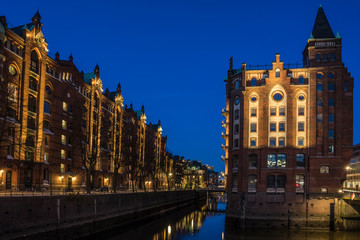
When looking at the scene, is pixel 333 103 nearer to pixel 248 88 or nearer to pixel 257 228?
pixel 248 88

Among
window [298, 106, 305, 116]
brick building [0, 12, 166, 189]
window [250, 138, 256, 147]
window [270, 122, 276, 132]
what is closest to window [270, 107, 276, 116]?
window [270, 122, 276, 132]

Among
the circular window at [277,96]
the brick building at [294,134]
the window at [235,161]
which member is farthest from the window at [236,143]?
the circular window at [277,96]

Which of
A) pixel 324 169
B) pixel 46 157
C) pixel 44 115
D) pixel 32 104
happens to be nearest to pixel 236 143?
pixel 324 169

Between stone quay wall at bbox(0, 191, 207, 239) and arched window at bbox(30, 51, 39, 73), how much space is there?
24.9m

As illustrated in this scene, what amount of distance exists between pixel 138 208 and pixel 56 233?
28.2 metres

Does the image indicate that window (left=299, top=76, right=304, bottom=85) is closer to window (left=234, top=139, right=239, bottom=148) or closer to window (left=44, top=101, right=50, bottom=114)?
window (left=234, top=139, right=239, bottom=148)

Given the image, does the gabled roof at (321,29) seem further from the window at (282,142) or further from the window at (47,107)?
the window at (47,107)

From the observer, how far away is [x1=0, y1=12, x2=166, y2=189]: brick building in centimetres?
5644

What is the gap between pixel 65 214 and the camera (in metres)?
43.2

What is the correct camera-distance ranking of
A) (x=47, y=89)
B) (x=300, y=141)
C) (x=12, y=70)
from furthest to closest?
(x=47, y=89) < (x=300, y=141) < (x=12, y=70)

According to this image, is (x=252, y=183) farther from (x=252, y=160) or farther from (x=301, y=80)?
(x=301, y=80)

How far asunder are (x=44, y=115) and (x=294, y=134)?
4417 centimetres

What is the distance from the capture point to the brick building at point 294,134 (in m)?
65.6

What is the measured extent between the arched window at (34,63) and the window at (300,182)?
47.9 m
